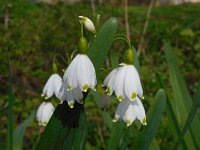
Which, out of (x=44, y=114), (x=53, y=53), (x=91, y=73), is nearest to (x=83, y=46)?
(x=91, y=73)

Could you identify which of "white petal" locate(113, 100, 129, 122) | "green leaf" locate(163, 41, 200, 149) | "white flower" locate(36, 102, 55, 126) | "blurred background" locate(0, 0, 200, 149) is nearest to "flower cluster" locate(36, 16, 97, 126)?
"white petal" locate(113, 100, 129, 122)

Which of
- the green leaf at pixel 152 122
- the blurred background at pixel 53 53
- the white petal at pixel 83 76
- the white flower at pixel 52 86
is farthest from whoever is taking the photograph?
the blurred background at pixel 53 53

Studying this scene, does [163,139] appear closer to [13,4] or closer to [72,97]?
[72,97]

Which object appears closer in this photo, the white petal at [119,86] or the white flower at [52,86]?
the white petal at [119,86]

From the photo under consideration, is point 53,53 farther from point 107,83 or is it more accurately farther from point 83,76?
point 83,76

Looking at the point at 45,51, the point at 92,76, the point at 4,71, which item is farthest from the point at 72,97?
the point at 45,51

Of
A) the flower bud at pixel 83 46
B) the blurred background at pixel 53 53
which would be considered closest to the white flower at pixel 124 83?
the flower bud at pixel 83 46

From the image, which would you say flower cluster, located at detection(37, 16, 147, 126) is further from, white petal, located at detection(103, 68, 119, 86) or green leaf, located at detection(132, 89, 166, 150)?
green leaf, located at detection(132, 89, 166, 150)

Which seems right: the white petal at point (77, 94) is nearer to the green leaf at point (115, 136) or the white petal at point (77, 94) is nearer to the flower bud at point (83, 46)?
the flower bud at point (83, 46)
